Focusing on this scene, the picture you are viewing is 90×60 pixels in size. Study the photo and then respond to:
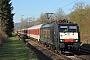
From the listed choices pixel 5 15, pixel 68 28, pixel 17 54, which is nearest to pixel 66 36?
pixel 68 28

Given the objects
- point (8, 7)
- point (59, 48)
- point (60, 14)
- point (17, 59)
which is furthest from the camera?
point (60, 14)

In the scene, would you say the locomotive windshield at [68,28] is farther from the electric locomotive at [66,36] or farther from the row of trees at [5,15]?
the row of trees at [5,15]

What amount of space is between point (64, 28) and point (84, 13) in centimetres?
3321

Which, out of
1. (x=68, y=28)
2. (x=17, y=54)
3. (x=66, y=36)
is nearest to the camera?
(x=17, y=54)

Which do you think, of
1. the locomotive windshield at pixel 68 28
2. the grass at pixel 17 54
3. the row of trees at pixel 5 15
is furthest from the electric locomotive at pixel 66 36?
the row of trees at pixel 5 15

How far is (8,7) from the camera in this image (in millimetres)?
62344

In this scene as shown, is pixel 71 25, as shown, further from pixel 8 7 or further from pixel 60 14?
pixel 60 14

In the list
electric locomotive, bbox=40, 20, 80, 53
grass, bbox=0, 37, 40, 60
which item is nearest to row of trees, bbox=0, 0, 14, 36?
grass, bbox=0, 37, 40, 60

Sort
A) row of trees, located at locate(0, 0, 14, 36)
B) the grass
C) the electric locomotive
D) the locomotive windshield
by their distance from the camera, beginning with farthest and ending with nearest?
1. row of trees, located at locate(0, 0, 14, 36)
2. the locomotive windshield
3. the electric locomotive
4. the grass

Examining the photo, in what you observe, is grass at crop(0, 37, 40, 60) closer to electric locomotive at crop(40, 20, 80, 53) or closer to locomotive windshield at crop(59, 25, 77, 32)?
electric locomotive at crop(40, 20, 80, 53)

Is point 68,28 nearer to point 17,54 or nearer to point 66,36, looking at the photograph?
point 66,36

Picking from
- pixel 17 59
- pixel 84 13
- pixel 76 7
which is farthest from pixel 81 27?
pixel 17 59

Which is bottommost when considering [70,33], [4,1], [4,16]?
[70,33]

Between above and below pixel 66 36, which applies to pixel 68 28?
above
